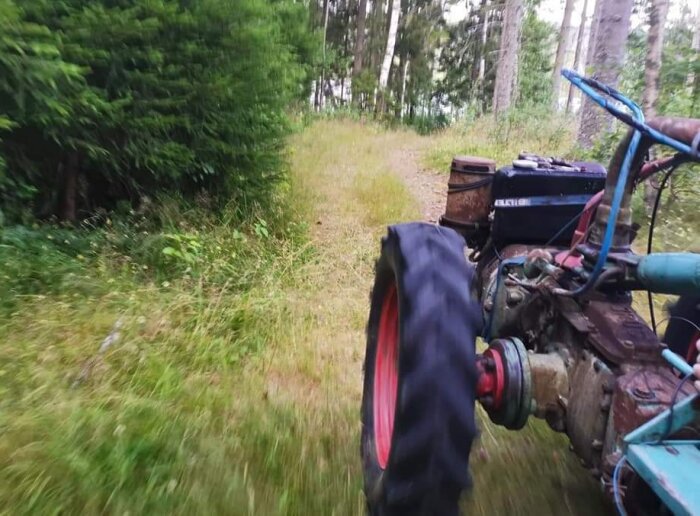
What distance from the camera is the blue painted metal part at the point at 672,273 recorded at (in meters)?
1.88

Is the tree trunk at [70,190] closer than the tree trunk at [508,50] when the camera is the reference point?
Yes

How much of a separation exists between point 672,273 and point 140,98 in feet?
14.9

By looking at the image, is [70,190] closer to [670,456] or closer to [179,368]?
[179,368]

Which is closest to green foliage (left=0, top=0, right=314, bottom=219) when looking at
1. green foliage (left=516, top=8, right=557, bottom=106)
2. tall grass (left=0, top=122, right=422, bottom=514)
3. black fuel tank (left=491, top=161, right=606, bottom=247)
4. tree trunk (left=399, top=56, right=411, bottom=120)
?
tall grass (left=0, top=122, right=422, bottom=514)

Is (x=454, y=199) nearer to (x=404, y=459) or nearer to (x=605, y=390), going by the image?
(x=605, y=390)

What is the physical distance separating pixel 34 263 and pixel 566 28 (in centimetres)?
2419

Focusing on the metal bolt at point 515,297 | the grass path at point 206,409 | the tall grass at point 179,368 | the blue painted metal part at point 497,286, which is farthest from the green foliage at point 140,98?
the metal bolt at point 515,297

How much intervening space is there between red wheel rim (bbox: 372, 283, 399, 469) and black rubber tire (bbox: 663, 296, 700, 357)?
49.9 inches

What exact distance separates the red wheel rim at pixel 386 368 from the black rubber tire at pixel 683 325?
4.16 ft

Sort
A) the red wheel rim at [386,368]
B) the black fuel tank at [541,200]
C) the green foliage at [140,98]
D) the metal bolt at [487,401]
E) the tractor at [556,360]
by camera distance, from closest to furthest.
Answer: the tractor at [556,360], the metal bolt at [487,401], the red wheel rim at [386,368], the black fuel tank at [541,200], the green foliage at [140,98]

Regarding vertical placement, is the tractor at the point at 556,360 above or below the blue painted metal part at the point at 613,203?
below

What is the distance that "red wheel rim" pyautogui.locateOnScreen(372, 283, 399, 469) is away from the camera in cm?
260

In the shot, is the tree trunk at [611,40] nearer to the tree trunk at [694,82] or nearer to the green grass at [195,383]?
the tree trunk at [694,82]

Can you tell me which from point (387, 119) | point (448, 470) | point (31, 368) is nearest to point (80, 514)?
point (31, 368)
